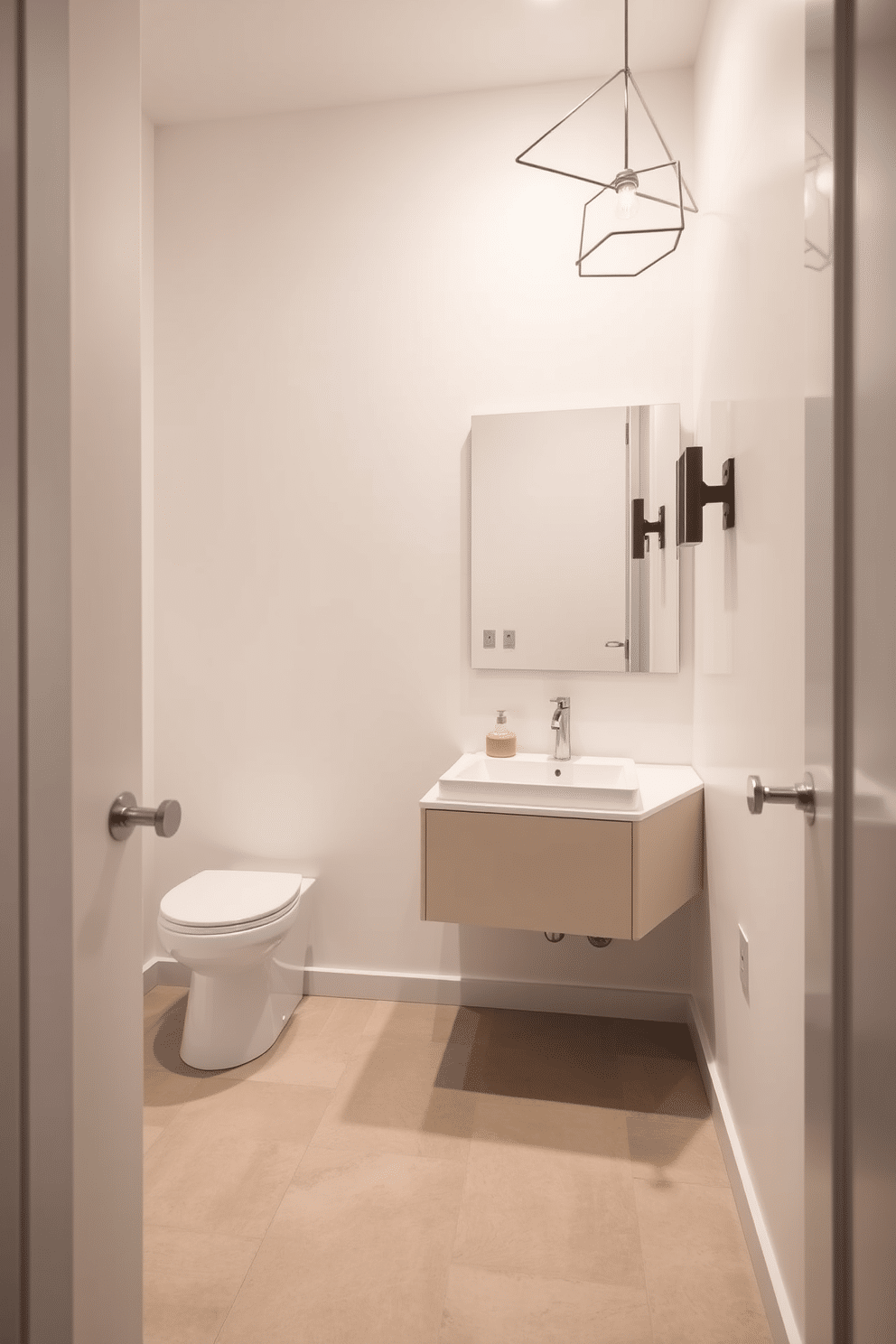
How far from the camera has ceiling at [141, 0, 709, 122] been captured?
7.20ft

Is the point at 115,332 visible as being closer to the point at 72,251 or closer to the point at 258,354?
the point at 72,251

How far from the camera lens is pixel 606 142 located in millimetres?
2455

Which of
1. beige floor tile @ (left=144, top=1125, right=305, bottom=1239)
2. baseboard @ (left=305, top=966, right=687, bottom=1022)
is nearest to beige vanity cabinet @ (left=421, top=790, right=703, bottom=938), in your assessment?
baseboard @ (left=305, top=966, right=687, bottom=1022)

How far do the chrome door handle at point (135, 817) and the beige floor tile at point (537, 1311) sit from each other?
1.06m

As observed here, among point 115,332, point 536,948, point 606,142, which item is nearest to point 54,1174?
point 115,332

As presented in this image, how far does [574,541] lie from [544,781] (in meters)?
0.72

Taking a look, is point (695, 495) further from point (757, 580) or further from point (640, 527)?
point (640, 527)

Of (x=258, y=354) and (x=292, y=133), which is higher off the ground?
(x=292, y=133)

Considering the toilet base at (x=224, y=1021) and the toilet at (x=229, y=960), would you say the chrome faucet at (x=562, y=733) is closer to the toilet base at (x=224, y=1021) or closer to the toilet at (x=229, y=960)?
the toilet at (x=229, y=960)

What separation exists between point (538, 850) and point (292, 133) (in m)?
2.34

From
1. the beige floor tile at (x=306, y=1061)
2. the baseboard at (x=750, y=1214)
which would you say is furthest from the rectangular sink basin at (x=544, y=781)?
the beige floor tile at (x=306, y=1061)

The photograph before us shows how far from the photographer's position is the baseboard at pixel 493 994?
2525 millimetres

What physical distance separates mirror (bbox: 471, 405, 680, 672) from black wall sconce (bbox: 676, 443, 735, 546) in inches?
25.0

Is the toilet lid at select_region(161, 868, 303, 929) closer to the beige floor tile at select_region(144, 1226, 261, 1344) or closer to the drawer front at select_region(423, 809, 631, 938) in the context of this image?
the drawer front at select_region(423, 809, 631, 938)
